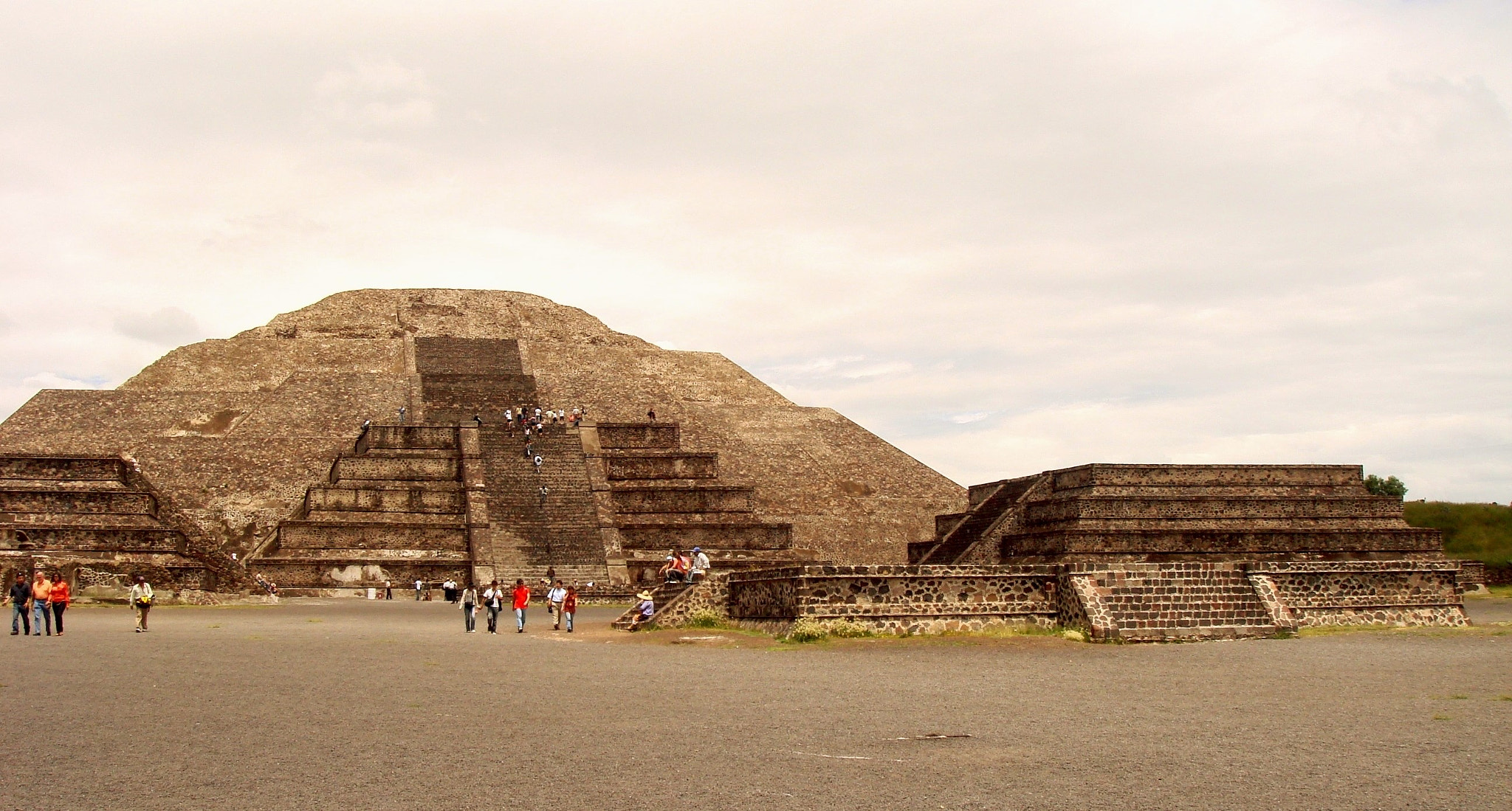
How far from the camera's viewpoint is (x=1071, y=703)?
10.4 metres

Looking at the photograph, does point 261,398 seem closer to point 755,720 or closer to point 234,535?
point 234,535

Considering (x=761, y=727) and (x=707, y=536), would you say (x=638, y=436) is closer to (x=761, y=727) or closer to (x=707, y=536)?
(x=707, y=536)

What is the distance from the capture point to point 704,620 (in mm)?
19969

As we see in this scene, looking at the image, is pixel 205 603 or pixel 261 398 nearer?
pixel 205 603

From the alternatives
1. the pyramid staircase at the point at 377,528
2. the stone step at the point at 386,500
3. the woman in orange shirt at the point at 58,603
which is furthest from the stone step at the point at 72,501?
the woman in orange shirt at the point at 58,603

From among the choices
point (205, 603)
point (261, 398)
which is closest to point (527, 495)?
A: point (205, 603)

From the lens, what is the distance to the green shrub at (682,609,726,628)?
65.3 ft

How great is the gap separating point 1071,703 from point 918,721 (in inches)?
64.7

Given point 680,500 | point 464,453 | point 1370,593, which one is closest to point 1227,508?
point 1370,593

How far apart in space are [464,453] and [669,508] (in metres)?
5.84

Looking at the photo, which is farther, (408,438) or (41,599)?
(408,438)

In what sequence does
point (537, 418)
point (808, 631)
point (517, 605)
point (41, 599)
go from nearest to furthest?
point (808, 631)
point (41, 599)
point (517, 605)
point (537, 418)

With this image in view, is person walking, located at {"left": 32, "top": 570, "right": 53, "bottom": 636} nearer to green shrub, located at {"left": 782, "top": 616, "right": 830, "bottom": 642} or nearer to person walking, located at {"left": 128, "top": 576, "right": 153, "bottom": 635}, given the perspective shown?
person walking, located at {"left": 128, "top": 576, "right": 153, "bottom": 635}

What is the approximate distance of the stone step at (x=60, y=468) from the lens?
29391 mm
